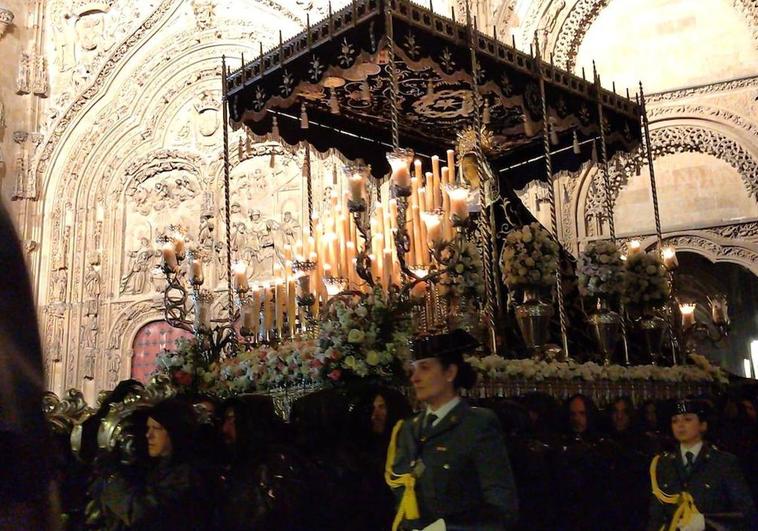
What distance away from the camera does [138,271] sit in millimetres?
15469

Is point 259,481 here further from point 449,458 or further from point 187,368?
point 187,368

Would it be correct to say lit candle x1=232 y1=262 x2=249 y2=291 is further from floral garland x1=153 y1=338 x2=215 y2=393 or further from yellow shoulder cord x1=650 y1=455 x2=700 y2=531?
yellow shoulder cord x1=650 y1=455 x2=700 y2=531

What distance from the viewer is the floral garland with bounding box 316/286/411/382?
16.5 ft

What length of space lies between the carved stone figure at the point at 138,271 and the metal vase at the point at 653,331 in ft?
33.9

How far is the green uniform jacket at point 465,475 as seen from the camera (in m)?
2.45

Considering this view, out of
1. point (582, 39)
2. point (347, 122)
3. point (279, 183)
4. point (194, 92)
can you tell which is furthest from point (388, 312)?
point (194, 92)

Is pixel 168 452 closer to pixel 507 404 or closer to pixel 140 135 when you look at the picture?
pixel 507 404

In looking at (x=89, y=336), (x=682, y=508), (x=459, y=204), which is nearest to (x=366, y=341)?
(x=459, y=204)

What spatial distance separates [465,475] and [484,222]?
17.4ft

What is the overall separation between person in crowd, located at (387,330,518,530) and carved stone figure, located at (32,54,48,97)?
16017mm

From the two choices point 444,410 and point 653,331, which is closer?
point 444,410

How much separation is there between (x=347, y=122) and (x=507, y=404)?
5146 mm

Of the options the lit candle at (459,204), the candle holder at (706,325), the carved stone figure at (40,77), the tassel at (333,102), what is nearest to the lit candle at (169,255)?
the tassel at (333,102)

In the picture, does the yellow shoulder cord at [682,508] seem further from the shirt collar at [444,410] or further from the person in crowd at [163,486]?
the person in crowd at [163,486]
